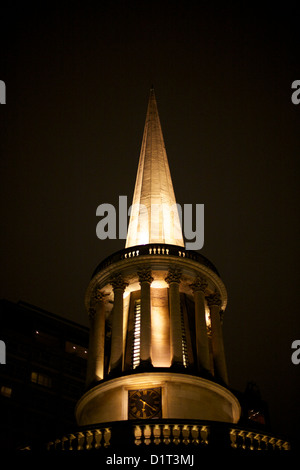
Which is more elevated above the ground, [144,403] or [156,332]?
[156,332]

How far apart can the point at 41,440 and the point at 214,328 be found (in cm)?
1532

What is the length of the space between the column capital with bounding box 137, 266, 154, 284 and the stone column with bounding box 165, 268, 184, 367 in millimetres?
1135

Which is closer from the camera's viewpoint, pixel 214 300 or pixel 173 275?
pixel 173 275

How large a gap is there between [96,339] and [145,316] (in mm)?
4041

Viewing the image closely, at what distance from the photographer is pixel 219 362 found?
37.7 m

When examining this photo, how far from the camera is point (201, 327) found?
37.1 meters

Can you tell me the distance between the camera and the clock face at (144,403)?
32719 millimetres

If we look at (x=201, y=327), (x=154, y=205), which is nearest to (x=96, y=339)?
(x=201, y=327)

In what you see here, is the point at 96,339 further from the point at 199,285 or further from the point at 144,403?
the point at 199,285

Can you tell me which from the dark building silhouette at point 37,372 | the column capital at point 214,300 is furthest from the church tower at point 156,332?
the dark building silhouette at point 37,372

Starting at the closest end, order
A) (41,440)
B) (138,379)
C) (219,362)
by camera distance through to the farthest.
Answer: (41,440) < (138,379) < (219,362)

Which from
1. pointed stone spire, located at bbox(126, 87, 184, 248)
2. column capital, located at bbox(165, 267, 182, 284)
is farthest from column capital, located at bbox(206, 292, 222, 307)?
pointed stone spire, located at bbox(126, 87, 184, 248)
